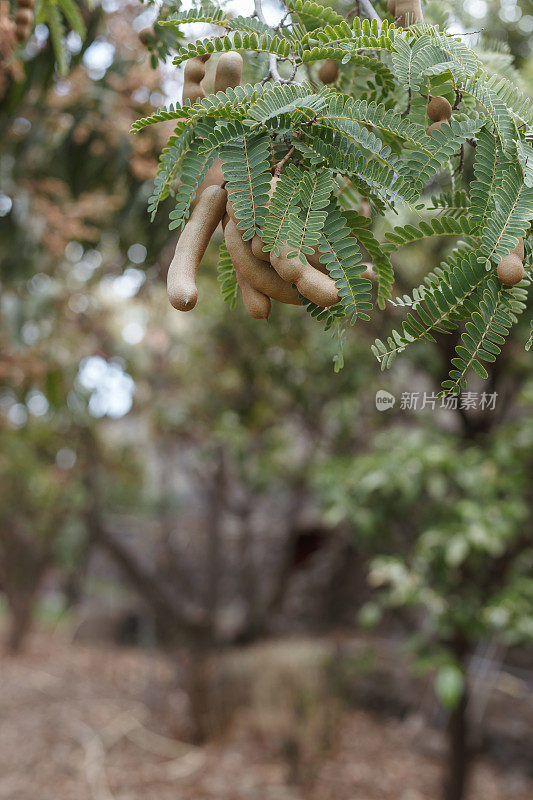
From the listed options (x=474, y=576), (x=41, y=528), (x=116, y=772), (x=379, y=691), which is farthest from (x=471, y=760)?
(x=41, y=528)

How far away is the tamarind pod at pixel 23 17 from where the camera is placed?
1143 mm

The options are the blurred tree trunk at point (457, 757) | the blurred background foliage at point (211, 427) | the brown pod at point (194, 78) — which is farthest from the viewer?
the blurred tree trunk at point (457, 757)

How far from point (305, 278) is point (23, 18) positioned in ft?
3.08

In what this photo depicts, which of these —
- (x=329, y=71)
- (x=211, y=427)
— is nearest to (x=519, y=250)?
(x=329, y=71)

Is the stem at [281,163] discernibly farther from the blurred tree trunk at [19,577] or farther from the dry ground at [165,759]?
the blurred tree trunk at [19,577]

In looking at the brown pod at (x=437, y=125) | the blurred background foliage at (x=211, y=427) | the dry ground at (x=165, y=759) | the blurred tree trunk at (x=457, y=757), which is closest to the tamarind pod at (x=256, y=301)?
the brown pod at (x=437, y=125)

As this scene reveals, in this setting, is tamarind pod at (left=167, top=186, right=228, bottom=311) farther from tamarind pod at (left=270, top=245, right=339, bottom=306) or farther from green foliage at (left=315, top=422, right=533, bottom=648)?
green foliage at (left=315, top=422, right=533, bottom=648)

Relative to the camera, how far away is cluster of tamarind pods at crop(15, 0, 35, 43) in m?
1.14

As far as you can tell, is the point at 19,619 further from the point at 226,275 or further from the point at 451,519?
the point at 226,275

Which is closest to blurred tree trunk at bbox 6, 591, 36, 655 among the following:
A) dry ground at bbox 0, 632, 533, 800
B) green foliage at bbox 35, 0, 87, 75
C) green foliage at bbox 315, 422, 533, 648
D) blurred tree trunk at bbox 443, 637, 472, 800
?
dry ground at bbox 0, 632, 533, 800

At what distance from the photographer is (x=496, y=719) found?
3314mm

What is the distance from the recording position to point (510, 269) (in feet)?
1.78

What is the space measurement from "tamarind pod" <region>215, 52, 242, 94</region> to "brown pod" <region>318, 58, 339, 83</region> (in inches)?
7.0

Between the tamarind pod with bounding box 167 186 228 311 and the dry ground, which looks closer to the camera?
the tamarind pod with bounding box 167 186 228 311
